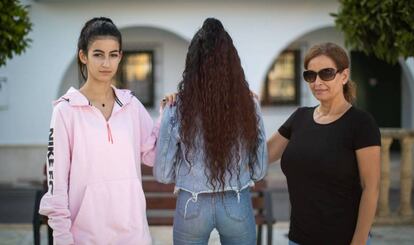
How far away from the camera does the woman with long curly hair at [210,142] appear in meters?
2.75

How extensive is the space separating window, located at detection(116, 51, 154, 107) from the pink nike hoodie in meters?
9.01

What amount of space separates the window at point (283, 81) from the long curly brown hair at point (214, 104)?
9.31m

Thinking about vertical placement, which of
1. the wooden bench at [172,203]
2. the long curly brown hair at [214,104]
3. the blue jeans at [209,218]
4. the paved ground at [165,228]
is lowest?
the paved ground at [165,228]

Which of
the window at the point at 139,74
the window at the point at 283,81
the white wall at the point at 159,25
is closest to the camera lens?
the white wall at the point at 159,25

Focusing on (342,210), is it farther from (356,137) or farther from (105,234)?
(105,234)

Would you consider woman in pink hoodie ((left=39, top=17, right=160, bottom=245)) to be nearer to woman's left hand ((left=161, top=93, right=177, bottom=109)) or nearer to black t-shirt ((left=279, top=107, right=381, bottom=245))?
woman's left hand ((left=161, top=93, right=177, bottom=109))

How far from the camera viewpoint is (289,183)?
300cm

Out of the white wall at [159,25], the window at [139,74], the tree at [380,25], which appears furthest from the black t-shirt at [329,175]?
the window at [139,74]

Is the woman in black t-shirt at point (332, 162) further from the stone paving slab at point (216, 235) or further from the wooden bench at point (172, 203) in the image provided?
the stone paving slab at point (216, 235)

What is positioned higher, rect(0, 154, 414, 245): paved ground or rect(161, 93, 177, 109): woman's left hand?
rect(161, 93, 177, 109): woman's left hand

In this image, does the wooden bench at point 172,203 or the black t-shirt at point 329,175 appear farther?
the wooden bench at point 172,203

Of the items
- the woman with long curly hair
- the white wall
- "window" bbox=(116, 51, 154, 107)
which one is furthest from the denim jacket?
"window" bbox=(116, 51, 154, 107)

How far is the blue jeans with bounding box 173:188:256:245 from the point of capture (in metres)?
2.79

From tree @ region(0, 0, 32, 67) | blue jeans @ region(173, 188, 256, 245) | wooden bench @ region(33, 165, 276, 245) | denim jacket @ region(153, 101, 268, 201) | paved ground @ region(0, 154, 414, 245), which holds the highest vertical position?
tree @ region(0, 0, 32, 67)
